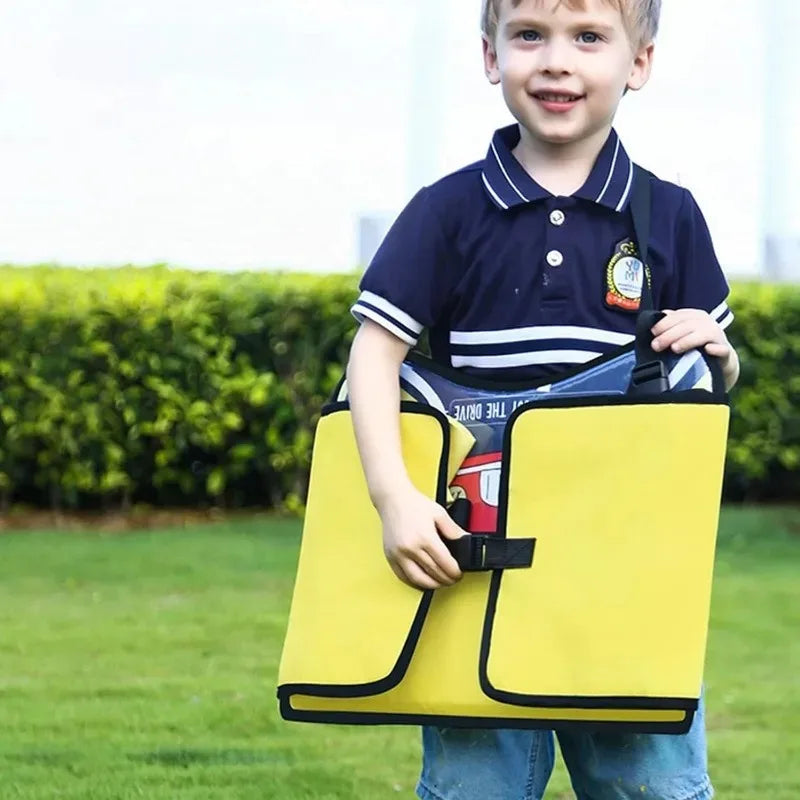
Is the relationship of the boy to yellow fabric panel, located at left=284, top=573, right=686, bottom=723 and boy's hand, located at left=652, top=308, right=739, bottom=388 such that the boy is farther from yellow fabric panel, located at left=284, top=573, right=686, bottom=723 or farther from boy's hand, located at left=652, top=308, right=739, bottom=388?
yellow fabric panel, located at left=284, top=573, right=686, bottom=723

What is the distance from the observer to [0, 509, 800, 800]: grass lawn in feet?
14.0

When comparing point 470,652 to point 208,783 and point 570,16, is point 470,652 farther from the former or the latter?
point 208,783

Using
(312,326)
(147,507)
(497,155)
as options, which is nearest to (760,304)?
(312,326)

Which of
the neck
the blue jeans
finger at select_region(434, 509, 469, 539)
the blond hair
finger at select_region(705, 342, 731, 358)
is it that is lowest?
the blue jeans

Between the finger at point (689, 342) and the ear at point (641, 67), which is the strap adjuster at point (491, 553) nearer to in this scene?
the finger at point (689, 342)

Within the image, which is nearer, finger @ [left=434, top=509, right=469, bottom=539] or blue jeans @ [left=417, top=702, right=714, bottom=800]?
finger @ [left=434, top=509, right=469, bottom=539]

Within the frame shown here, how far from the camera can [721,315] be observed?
8.81 feet

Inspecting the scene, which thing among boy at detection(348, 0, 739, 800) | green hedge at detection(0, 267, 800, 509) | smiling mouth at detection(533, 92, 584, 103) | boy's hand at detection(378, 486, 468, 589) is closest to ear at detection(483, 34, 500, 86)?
boy at detection(348, 0, 739, 800)

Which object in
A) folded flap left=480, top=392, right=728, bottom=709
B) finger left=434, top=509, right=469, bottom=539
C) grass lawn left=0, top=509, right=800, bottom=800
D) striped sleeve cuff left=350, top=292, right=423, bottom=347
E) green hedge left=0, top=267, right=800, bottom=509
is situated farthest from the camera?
green hedge left=0, top=267, right=800, bottom=509

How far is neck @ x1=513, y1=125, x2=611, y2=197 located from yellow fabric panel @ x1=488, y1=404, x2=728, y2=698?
1.32 feet

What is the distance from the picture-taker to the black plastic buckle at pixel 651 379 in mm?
2484

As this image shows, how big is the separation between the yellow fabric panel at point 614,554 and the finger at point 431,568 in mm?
91

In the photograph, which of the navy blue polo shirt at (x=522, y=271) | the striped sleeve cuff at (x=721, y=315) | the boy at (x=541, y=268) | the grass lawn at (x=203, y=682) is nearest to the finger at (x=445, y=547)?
the boy at (x=541, y=268)

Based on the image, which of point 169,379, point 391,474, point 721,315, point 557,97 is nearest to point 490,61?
point 557,97
